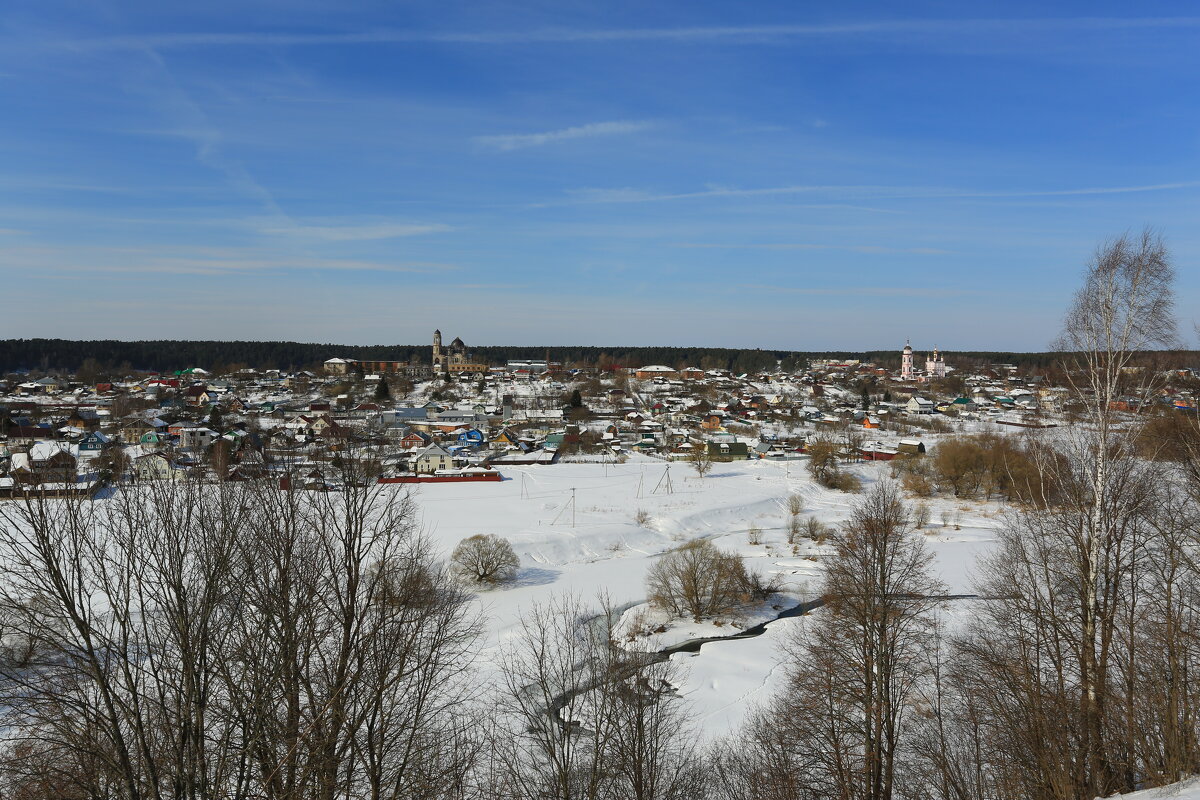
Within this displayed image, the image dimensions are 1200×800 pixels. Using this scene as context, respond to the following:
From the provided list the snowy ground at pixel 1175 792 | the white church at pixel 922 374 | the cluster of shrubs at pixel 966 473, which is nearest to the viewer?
the snowy ground at pixel 1175 792

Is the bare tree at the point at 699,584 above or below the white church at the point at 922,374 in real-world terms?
below

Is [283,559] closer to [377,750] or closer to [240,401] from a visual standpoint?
[377,750]

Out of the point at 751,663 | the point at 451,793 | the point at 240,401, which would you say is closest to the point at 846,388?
the point at 240,401

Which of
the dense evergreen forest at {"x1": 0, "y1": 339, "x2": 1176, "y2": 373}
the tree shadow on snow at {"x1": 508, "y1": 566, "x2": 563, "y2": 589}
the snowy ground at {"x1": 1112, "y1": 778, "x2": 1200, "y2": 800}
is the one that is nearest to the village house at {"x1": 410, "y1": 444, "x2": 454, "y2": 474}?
the tree shadow on snow at {"x1": 508, "y1": 566, "x2": 563, "y2": 589}

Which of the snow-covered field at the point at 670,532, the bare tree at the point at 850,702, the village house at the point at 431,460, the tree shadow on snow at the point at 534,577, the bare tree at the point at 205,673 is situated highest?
the bare tree at the point at 205,673

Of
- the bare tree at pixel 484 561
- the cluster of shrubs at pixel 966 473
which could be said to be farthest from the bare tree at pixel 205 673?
the cluster of shrubs at pixel 966 473

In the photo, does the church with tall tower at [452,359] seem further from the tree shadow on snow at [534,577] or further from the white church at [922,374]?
the tree shadow on snow at [534,577]

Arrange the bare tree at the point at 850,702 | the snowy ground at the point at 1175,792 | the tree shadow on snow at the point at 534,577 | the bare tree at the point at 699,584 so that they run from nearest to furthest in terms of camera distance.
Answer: the snowy ground at the point at 1175,792, the bare tree at the point at 850,702, the bare tree at the point at 699,584, the tree shadow on snow at the point at 534,577

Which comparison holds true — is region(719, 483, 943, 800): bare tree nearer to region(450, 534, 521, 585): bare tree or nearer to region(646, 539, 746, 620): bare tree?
region(646, 539, 746, 620): bare tree
